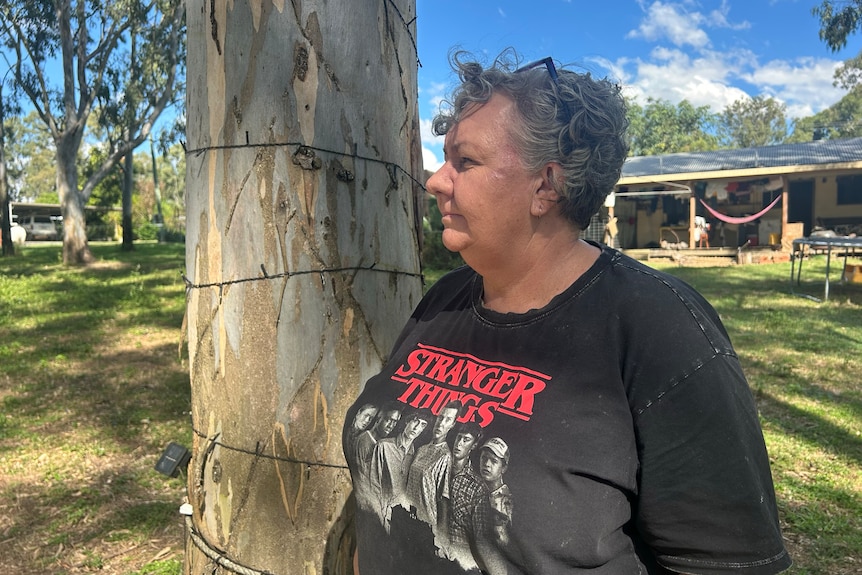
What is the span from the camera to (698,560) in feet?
3.64

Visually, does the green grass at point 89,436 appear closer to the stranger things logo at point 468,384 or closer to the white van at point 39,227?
the stranger things logo at point 468,384

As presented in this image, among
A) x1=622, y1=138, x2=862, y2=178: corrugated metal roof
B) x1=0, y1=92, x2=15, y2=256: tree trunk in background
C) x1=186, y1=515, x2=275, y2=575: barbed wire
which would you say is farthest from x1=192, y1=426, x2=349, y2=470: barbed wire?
x1=0, y1=92, x2=15, y2=256: tree trunk in background

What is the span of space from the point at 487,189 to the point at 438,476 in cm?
62

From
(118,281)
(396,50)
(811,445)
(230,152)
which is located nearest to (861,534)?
(811,445)

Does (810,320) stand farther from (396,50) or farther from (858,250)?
(858,250)

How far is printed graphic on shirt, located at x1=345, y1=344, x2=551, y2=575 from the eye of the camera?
1.22 meters

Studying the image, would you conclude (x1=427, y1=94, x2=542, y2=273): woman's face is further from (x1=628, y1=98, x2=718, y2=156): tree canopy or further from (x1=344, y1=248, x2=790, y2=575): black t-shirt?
(x1=628, y1=98, x2=718, y2=156): tree canopy

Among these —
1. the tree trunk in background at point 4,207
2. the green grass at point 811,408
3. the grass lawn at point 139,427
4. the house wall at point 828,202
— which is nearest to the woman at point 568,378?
the grass lawn at point 139,427

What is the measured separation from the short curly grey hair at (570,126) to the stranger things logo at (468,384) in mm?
389

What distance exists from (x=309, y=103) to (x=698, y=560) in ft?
4.22

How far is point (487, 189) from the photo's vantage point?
4.57ft

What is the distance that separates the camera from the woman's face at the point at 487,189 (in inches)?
54.2

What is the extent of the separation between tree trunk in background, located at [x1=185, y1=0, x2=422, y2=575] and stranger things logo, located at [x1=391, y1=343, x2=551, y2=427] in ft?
0.83

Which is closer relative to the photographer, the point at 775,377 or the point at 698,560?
the point at 698,560
